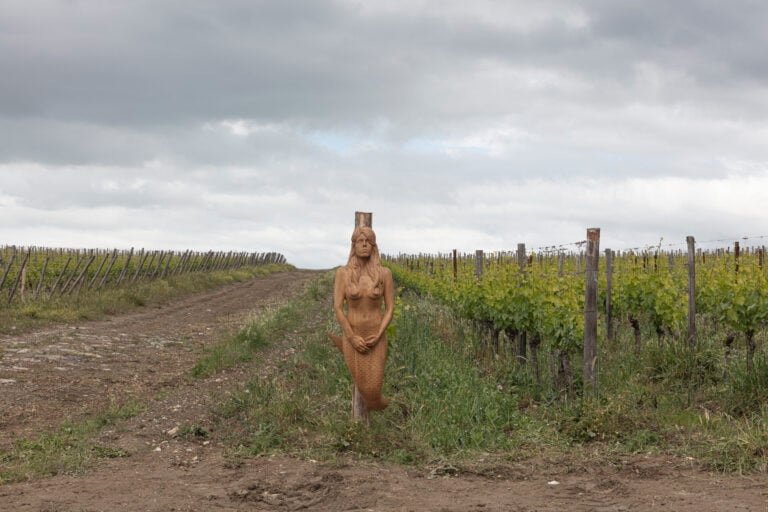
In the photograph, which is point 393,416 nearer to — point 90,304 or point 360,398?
point 360,398

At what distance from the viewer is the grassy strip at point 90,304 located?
56.3 feet

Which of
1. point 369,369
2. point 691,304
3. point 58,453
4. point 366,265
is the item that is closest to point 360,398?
point 369,369

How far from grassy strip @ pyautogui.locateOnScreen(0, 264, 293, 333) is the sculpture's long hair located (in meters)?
11.3

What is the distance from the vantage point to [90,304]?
2020 cm

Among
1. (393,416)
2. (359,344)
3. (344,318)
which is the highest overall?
(344,318)

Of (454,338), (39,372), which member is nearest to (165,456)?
(39,372)

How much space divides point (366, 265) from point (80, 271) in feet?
84.9

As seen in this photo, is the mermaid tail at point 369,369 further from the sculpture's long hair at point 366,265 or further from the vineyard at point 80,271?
the vineyard at point 80,271

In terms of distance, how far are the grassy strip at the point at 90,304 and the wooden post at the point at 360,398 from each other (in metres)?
11.1

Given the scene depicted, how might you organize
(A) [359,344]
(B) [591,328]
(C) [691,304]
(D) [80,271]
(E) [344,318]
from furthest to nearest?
(D) [80,271] → (C) [691,304] → (B) [591,328] → (E) [344,318] → (A) [359,344]

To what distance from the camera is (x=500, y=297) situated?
1138 cm

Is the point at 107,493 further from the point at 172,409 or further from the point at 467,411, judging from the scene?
the point at 467,411

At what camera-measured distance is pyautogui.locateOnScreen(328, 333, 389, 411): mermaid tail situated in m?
7.68

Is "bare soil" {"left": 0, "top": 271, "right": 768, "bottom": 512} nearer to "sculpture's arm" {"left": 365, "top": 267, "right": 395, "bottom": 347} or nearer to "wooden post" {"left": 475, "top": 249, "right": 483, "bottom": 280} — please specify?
"sculpture's arm" {"left": 365, "top": 267, "right": 395, "bottom": 347}
